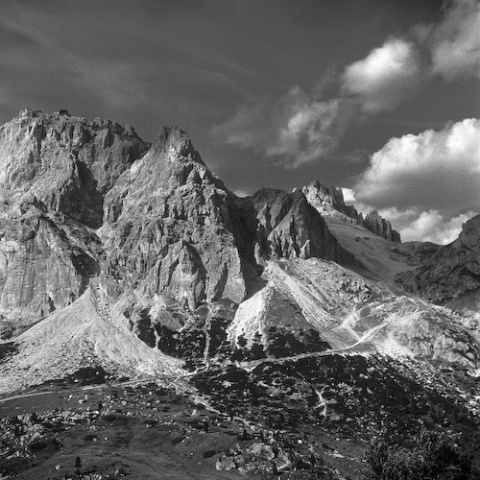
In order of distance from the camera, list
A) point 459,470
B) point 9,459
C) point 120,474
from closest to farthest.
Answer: point 459,470, point 120,474, point 9,459

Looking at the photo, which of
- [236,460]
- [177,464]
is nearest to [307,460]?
[236,460]

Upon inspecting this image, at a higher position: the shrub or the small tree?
the shrub

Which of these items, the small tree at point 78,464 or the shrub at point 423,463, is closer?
the shrub at point 423,463

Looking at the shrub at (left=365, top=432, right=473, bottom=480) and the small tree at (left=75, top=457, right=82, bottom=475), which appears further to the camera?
the small tree at (left=75, top=457, right=82, bottom=475)

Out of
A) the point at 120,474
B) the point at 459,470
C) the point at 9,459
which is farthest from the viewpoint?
the point at 9,459

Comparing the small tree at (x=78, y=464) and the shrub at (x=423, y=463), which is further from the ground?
the shrub at (x=423, y=463)

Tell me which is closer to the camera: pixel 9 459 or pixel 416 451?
pixel 416 451

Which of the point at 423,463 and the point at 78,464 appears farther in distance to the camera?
the point at 78,464

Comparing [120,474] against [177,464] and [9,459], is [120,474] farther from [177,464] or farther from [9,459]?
[9,459]

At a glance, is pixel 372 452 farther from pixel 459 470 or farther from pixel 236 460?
pixel 236 460

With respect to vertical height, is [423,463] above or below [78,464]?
above
